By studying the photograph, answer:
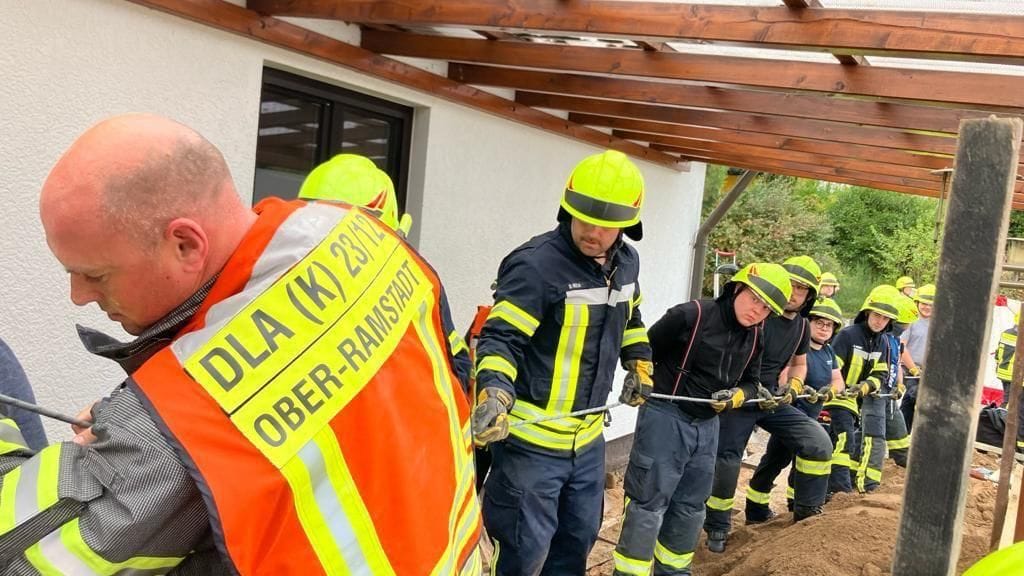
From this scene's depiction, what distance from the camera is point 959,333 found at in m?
1.18

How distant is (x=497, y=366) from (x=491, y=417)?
283mm

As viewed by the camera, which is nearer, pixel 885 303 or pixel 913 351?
pixel 885 303

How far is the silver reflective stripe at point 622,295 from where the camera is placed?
366 cm

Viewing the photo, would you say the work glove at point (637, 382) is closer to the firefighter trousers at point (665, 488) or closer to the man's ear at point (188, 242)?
the firefighter trousers at point (665, 488)

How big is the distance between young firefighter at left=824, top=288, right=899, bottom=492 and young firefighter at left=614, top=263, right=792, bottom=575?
3092 millimetres

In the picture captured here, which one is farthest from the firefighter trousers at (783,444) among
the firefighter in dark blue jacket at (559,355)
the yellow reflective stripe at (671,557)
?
the firefighter in dark blue jacket at (559,355)

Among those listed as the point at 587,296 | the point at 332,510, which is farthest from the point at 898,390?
the point at 332,510

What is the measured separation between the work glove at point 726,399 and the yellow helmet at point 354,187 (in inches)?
87.8

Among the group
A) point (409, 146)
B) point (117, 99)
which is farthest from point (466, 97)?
point (117, 99)

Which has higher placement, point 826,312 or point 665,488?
point 826,312

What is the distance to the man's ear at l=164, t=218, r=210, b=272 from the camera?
111 centimetres

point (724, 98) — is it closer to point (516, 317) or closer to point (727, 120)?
point (727, 120)

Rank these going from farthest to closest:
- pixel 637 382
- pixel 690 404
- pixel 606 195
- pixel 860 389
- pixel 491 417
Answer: pixel 860 389 < pixel 690 404 < pixel 637 382 < pixel 606 195 < pixel 491 417

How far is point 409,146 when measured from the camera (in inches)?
208
